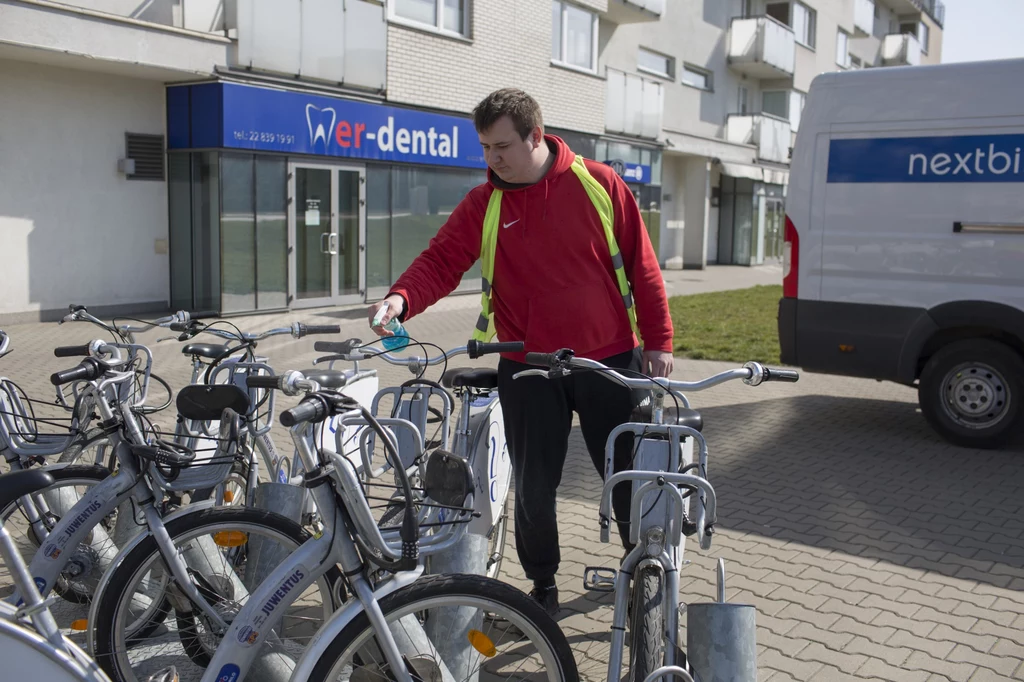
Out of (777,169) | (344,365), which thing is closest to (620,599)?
(344,365)

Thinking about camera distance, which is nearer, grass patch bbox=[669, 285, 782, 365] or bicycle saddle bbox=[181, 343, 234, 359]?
bicycle saddle bbox=[181, 343, 234, 359]

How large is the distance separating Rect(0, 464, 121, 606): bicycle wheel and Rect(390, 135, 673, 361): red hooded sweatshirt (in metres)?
1.36

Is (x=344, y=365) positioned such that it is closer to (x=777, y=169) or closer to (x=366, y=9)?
(x=366, y=9)

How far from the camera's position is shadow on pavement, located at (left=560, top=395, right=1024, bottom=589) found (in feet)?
17.4

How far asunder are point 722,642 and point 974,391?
5290mm

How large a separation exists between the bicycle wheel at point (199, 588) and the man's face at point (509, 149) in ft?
4.81

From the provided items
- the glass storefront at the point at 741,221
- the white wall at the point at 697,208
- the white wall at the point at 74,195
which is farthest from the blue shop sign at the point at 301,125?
the glass storefront at the point at 741,221

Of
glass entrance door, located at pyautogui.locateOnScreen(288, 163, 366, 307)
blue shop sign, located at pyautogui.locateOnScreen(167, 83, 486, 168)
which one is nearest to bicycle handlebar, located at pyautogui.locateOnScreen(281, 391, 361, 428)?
blue shop sign, located at pyautogui.locateOnScreen(167, 83, 486, 168)

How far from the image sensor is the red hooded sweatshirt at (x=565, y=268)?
12.5 feet

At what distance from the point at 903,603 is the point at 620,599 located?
2.23 meters

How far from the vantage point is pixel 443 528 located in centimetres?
285

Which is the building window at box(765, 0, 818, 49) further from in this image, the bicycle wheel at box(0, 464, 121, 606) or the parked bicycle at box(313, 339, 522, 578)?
the bicycle wheel at box(0, 464, 121, 606)

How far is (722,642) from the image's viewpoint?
2.89 metres

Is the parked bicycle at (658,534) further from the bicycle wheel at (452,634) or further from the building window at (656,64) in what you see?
the building window at (656,64)
